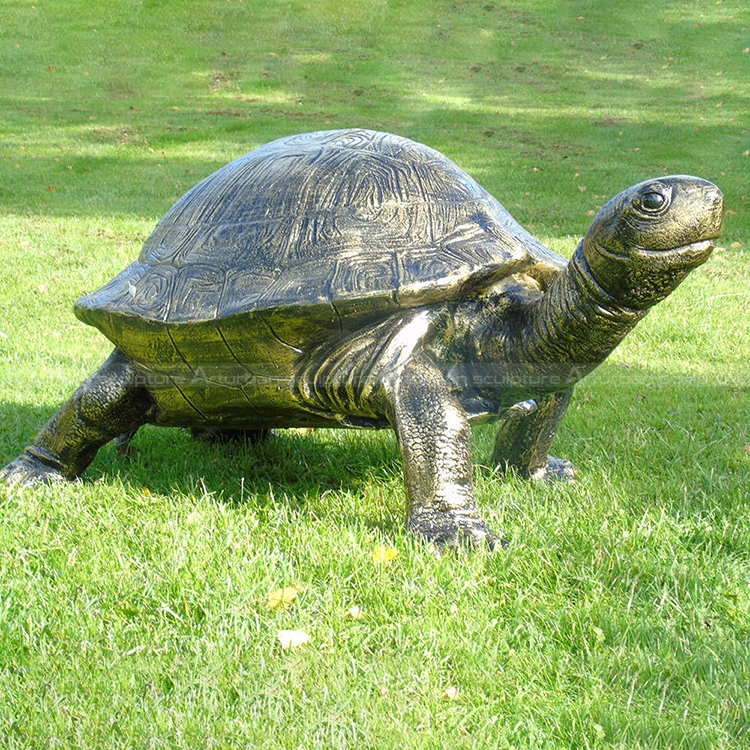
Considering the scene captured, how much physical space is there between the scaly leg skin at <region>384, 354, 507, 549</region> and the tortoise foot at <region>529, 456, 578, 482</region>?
1.06 metres

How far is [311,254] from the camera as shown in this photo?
3.91m

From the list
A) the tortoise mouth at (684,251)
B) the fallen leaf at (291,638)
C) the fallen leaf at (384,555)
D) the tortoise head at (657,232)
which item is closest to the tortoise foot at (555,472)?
the fallen leaf at (384,555)

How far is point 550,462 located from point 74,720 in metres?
2.99

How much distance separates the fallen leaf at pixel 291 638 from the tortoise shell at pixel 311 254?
1.38m

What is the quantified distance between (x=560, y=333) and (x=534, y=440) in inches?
43.1

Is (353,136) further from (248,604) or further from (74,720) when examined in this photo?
(74,720)

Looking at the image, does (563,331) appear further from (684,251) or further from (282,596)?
(282,596)

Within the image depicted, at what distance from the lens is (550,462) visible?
15.9 ft

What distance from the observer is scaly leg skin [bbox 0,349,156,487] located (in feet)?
14.9

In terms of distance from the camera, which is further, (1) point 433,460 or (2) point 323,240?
(2) point 323,240

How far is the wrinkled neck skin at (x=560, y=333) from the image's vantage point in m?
3.49

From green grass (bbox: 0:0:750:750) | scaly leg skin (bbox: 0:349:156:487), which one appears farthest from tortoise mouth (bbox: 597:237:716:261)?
scaly leg skin (bbox: 0:349:156:487)

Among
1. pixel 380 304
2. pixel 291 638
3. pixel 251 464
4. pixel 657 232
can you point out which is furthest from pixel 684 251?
pixel 251 464

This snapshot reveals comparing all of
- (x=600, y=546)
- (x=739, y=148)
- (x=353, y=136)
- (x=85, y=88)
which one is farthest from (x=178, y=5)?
(x=600, y=546)
